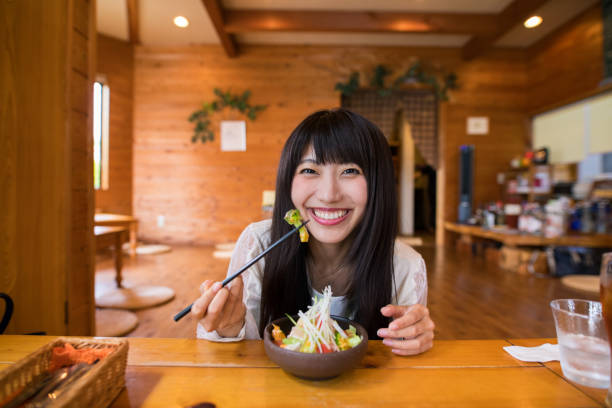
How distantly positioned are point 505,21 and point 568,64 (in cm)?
119

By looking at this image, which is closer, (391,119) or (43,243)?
(43,243)

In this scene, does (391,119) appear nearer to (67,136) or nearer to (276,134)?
(276,134)

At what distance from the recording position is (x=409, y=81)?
5.61 metres

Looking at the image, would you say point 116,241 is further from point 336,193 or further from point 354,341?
point 354,341

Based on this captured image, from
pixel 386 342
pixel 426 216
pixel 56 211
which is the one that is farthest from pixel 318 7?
pixel 426 216

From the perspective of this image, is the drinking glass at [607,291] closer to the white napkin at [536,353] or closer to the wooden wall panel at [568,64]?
the white napkin at [536,353]

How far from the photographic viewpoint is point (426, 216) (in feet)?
27.6

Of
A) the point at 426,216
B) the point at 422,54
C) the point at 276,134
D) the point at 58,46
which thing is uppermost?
the point at 422,54

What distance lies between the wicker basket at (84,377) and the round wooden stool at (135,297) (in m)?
2.43

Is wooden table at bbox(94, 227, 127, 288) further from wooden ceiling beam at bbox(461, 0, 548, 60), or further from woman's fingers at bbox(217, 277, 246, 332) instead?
wooden ceiling beam at bbox(461, 0, 548, 60)

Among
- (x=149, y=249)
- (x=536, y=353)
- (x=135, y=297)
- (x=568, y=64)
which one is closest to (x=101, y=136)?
(x=149, y=249)

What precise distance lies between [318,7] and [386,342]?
16.4ft

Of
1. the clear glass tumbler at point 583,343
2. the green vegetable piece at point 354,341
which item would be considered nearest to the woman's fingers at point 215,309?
the green vegetable piece at point 354,341

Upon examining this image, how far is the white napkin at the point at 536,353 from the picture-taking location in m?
0.70
